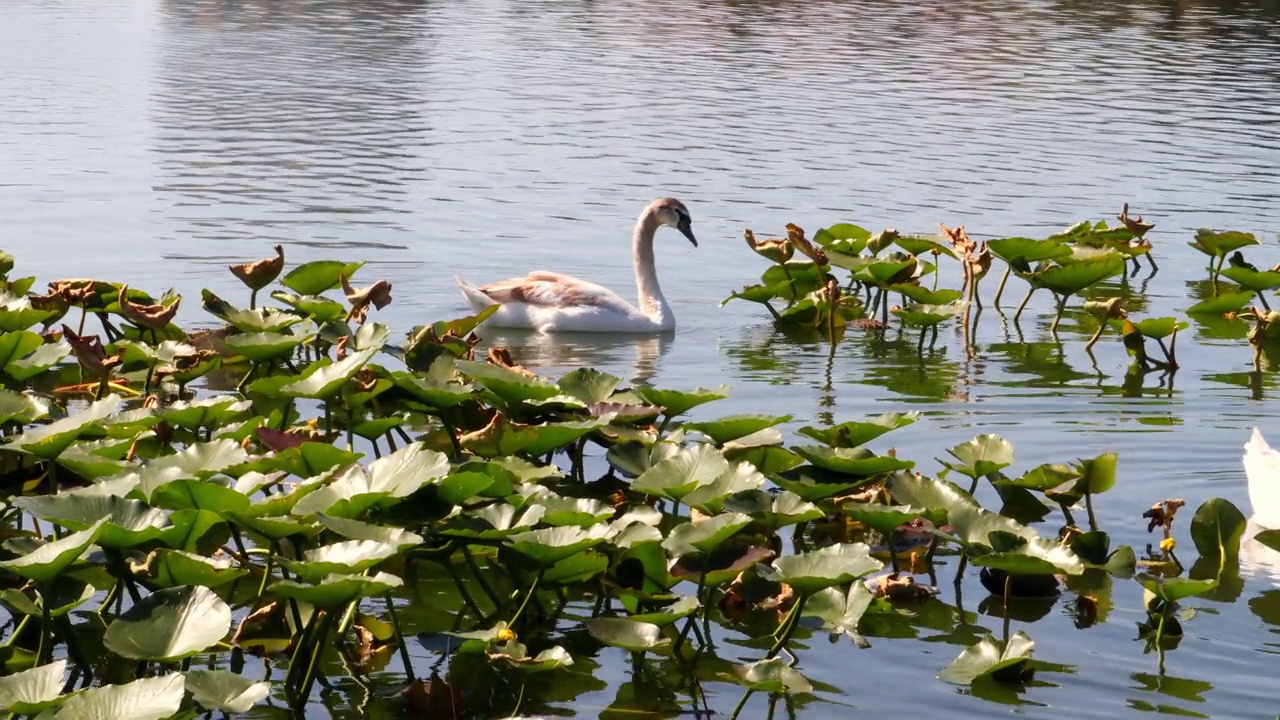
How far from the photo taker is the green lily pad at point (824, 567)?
497 cm

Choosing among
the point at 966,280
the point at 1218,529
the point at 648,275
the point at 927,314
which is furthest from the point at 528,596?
the point at 966,280

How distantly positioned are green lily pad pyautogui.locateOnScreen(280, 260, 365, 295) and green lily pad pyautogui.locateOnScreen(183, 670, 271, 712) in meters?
4.63

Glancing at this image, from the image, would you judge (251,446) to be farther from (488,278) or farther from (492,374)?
(488,278)

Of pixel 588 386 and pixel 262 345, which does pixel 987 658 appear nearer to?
pixel 588 386

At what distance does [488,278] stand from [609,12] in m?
30.5

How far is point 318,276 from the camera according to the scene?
909 cm

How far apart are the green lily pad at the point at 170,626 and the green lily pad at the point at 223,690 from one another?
9cm

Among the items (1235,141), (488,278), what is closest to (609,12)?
(1235,141)

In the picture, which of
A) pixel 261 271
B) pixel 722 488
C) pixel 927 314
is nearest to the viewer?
pixel 722 488

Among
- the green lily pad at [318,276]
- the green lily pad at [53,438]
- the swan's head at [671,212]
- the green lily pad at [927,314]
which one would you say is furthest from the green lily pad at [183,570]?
the swan's head at [671,212]

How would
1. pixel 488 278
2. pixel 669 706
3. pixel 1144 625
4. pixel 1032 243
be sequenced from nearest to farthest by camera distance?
pixel 669 706
pixel 1144 625
pixel 1032 243
pixel 488 278

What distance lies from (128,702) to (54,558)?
497 mm

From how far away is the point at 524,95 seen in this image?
24672 mm

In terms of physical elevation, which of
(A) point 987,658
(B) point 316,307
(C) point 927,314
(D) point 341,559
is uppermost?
(D) point 341,559
